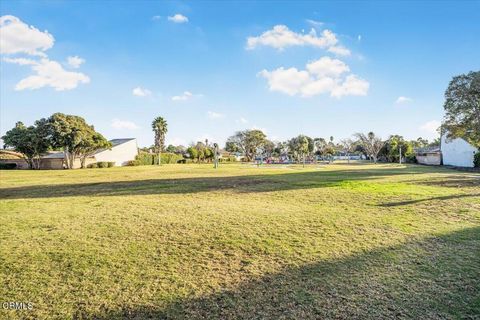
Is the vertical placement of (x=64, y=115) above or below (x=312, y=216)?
above

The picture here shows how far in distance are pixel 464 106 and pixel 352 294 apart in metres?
26.3

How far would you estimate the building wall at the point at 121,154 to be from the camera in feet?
188

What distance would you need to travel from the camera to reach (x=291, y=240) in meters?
6.44

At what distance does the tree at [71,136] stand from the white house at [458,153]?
171 ft

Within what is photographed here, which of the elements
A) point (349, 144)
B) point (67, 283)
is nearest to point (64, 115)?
point (67, 283)

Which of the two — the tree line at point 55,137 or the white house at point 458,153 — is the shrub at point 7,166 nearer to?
the tree line at point 55,137

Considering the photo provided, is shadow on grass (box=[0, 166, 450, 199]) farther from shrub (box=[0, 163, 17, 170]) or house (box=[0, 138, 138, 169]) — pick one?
shrub (box=[0, 163, 17, 170])

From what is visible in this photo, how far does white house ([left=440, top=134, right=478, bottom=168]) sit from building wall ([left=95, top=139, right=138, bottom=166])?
55.6m

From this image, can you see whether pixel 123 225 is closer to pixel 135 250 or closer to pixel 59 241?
pixel 59 241

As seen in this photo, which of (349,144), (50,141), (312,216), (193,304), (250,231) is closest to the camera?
(193,304)

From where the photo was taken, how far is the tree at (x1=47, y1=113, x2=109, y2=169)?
4308 cm

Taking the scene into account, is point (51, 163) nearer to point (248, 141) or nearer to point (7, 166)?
point (7, 166)

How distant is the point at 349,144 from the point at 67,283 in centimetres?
10346

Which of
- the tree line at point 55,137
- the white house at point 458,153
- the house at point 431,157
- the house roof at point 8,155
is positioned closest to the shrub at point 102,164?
the tree line at point 55,137
